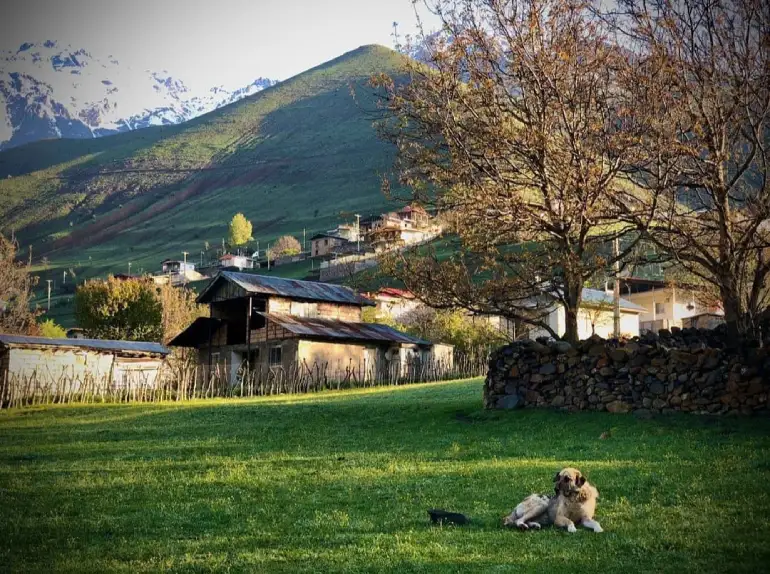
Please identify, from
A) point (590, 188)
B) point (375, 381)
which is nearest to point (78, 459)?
point (590, 188)

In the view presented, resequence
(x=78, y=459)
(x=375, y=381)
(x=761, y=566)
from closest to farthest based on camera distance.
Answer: (x=761, y=566) < (x=78, y=459) < (x=375, y=381)

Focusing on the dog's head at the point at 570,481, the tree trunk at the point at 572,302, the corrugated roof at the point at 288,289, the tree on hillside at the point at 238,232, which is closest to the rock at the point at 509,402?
the tree trunk at the point at 572,302

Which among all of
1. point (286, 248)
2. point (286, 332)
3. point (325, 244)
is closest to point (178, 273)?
point (286, 248)

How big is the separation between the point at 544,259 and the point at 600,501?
13.8 m

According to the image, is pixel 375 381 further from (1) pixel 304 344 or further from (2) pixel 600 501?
(2) pixel 600 501

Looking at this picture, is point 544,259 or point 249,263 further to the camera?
point 249,263

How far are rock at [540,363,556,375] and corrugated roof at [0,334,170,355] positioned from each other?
3301 centimetres

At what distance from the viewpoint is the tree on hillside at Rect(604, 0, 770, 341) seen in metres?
18.9

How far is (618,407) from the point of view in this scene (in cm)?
2109

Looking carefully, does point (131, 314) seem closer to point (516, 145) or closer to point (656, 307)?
point (656, 307)

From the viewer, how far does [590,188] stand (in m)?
19.5

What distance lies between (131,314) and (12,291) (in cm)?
1556

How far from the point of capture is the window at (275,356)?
52781mm

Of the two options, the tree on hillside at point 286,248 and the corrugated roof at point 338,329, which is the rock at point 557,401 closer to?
the corrugated roof at point 338,329
